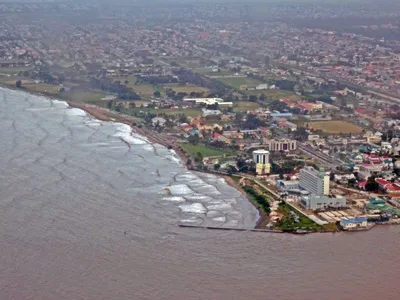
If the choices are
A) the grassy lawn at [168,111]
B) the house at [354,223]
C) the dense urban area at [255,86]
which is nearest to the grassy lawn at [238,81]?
the dense urban area at [255,86]

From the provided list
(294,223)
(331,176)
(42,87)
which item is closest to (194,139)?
(331,176)

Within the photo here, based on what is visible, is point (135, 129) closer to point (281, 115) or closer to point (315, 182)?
point (281, 115)

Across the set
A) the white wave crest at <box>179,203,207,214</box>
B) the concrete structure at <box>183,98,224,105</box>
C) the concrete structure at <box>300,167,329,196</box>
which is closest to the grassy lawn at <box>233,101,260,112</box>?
the concrete structure at <box>183,98,224,105</box>

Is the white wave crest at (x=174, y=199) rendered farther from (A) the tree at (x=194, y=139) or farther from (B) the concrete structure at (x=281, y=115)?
(B) the concrete structure at (x=281, y=115)

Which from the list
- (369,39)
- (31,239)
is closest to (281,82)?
(369,39)

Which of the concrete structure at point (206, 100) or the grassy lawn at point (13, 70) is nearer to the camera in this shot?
the concrete structure at point (206, 100)

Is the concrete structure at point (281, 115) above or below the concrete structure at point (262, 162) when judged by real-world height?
below
